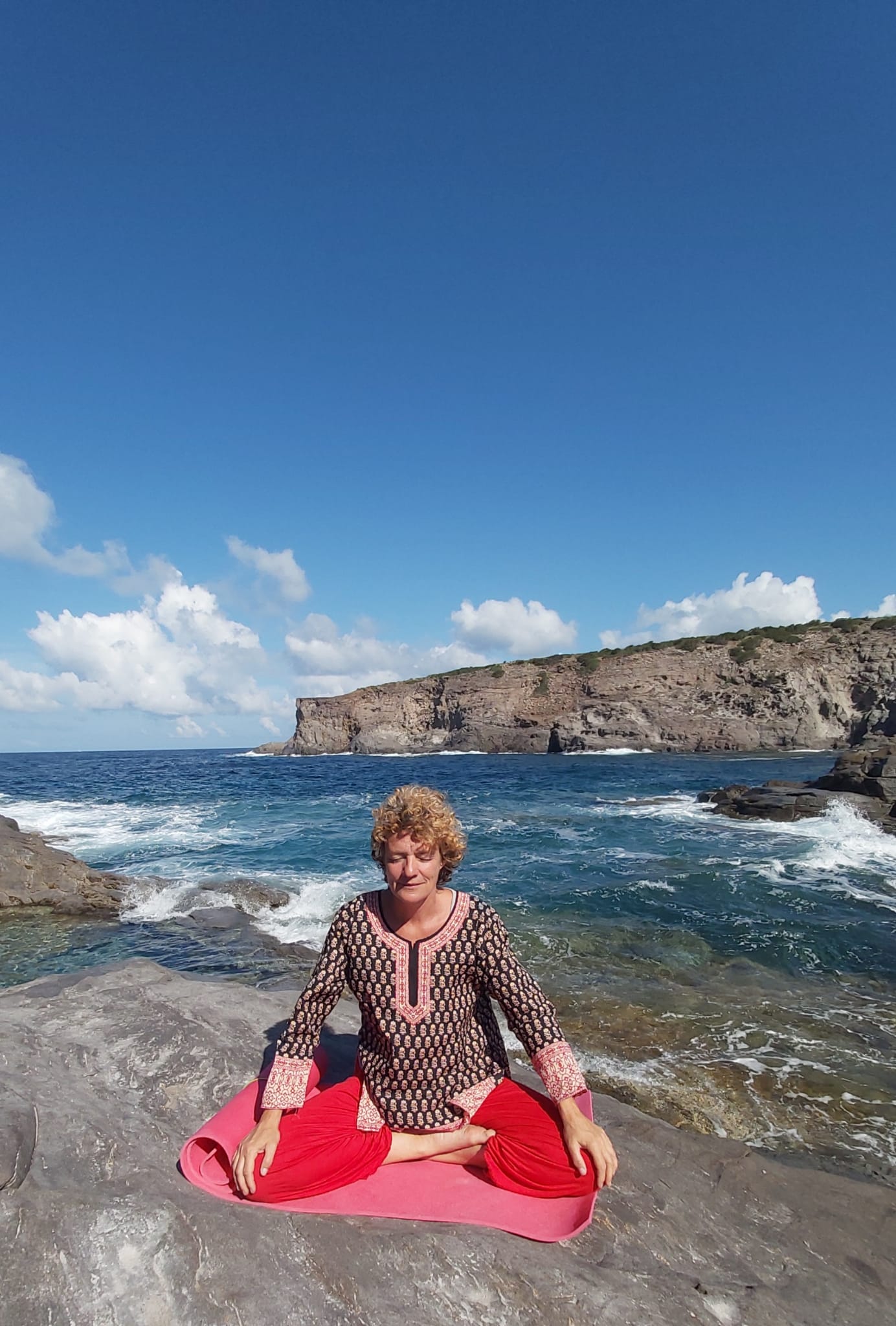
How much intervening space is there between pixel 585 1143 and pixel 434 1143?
2.43 ft

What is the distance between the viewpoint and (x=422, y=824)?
A: 306 cm

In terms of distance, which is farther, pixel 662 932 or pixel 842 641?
pixel 842 641

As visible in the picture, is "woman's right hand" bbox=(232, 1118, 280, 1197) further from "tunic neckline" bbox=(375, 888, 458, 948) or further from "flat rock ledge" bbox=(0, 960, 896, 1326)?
"tunic neckline" bbox=(375, 888, 458, 948)

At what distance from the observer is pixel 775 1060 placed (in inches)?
236

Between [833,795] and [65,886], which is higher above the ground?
[65,886]

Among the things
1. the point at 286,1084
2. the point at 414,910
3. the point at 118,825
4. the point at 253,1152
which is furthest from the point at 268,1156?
the point at 118,825

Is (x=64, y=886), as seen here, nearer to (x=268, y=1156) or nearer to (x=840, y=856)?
(x=268, y=1156)

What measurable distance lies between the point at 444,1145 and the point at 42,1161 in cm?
172

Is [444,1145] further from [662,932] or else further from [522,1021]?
[662,932]

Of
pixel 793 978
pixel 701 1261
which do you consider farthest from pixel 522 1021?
pixel 793 978

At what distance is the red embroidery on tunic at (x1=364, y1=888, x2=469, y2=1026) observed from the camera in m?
3.12

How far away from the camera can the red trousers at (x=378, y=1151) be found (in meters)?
2.78

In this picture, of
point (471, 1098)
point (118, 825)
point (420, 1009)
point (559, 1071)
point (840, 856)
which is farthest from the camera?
point (118, 825)

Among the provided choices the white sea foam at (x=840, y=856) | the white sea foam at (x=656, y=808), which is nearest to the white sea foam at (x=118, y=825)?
the white sea foam at (x=656, y=808)
